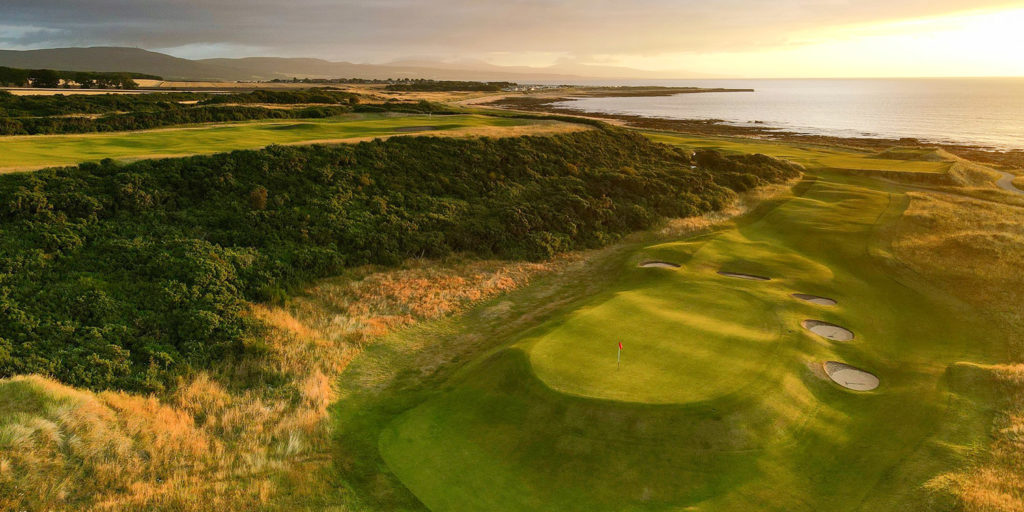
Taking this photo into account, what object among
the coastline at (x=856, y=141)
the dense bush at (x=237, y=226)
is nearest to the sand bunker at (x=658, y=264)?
the dense bush at (x=237, y=226)

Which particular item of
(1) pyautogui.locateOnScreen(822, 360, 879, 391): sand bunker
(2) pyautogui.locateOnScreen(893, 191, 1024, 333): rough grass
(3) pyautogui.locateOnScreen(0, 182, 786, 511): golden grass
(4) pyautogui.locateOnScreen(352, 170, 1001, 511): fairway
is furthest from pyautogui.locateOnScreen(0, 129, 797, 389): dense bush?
(1) pyautogui.locateOnScreen(822, 360, 879, 391): sand bunker

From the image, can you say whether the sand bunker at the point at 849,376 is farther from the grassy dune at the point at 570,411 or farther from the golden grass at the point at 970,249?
the golden grass at the point at 970,249

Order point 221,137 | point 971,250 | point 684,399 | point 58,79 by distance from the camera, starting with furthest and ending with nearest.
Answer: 1. point 58,79
2. point 221,137
3. point 971,250
4. point 684,399

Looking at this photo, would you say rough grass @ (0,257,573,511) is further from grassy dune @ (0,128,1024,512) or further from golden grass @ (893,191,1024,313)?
golden grass @ (893,191,1024,313)

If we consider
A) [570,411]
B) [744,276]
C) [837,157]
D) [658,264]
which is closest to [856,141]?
[837,157]

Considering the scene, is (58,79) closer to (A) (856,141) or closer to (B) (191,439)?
(B) (191,439)
